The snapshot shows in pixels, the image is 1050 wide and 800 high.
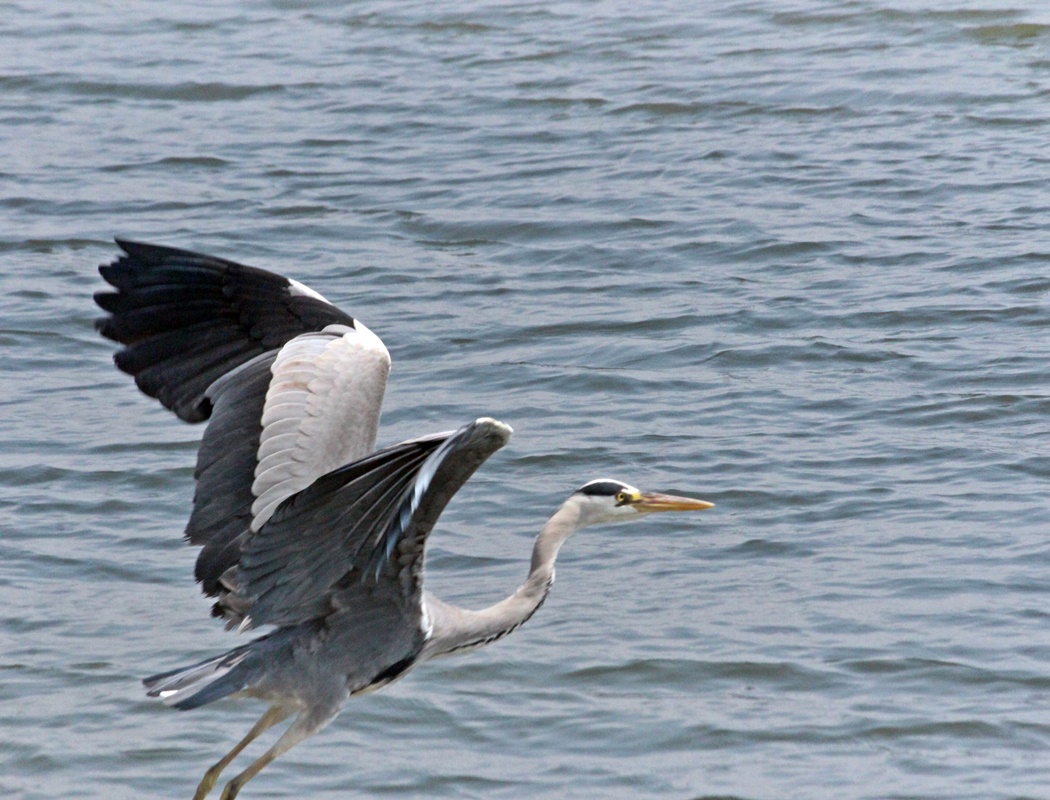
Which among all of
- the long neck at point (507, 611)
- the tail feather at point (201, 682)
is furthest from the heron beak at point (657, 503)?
the tail feather at point (201, 682)


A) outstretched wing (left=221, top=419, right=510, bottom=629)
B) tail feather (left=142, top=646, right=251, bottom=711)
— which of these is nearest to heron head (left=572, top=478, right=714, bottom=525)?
outstretched wing (left=221, top=419, right=510, bottom=629)

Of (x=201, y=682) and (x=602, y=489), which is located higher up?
(x=602, y=489)

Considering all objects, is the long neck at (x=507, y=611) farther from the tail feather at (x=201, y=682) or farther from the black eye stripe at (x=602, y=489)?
the tail feather at (x=201, y=682)

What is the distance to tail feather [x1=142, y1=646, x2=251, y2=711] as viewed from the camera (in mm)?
5289

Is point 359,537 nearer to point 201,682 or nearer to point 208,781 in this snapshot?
point 201,682

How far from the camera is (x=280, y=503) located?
489cm

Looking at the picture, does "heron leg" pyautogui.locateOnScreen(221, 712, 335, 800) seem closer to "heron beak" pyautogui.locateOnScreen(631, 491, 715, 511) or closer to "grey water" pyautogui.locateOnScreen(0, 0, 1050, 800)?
"grey water" pyautogui.locateOnScreen(0, 0, 1050, 800)

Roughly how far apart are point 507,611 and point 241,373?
1150 mm

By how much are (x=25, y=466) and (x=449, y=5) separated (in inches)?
345

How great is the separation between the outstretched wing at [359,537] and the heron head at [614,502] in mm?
694

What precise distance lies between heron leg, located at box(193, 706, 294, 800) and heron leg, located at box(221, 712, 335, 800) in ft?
0.18

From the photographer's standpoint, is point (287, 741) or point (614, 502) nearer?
point (287, 741)

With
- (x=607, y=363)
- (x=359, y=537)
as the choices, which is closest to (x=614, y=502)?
(x=359, y=537)

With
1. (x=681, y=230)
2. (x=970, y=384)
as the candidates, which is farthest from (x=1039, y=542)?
(x=681, y=230)
